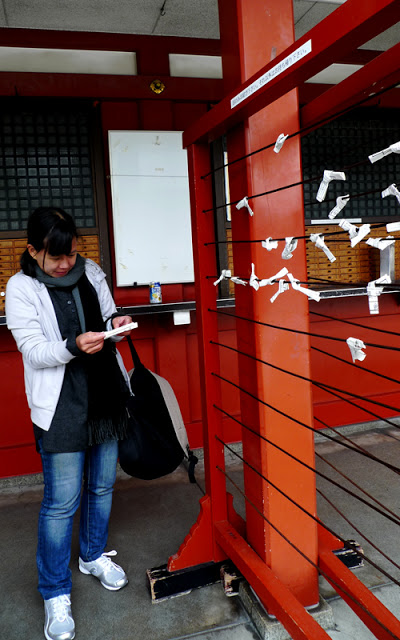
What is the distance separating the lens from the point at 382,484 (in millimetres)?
2865

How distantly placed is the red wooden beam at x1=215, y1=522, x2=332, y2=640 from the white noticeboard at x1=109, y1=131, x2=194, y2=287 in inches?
66.3

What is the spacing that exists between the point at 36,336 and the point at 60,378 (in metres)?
0.17

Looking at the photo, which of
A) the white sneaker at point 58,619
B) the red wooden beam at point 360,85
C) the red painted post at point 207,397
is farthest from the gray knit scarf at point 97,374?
the red wooden beam at point 360,85

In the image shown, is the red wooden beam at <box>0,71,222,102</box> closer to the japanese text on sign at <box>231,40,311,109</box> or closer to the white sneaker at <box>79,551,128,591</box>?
the japanese text on sign at <box>231,40,311,109</box>

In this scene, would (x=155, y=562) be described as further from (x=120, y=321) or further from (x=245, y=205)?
(x=245, y=205)

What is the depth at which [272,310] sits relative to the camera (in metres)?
1.67

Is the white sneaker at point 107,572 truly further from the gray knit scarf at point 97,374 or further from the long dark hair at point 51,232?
the long dark hair at point 51,232

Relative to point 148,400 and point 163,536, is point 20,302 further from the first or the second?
point 163,536

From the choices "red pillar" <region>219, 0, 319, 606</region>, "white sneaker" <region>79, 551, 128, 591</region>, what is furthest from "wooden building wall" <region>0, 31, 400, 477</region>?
"red pillar" <region>219, 0, 319, 606</region>

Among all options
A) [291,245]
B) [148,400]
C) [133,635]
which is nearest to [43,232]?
[148,400]

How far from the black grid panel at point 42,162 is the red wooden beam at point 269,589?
82.0 inches

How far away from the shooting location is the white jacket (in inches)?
67.2

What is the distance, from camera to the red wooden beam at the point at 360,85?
116 centimetres

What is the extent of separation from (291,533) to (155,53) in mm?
2775
